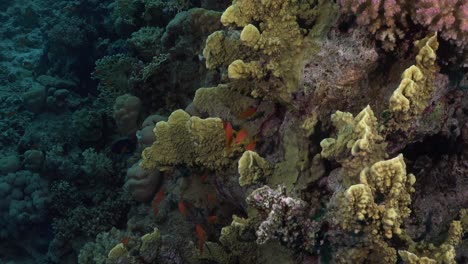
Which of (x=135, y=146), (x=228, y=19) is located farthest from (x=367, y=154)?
(x=135, y=146)

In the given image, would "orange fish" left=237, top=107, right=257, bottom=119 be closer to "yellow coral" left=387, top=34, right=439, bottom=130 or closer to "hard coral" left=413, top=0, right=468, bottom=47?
"yellow coral" left=387, top=34, right=439, bottom=130

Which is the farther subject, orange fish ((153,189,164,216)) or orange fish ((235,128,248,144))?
orange fish ((153,189,164,216))

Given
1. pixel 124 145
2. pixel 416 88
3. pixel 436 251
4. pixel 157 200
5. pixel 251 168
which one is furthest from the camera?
pixel 124 145

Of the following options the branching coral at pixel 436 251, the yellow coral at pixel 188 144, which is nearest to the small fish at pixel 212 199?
the yellow coral at pixel 188 144

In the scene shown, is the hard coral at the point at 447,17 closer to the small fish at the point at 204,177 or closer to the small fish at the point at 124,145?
the small fish at the point at 204,177

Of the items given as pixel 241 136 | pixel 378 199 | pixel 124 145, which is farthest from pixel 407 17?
pixel 124 145

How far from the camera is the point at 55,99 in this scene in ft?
30.2

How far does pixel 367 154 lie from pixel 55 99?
27.4 feet

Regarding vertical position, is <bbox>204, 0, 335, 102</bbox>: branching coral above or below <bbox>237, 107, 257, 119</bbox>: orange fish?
above

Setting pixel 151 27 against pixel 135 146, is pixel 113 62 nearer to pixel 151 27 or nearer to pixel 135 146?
pixel 151 27

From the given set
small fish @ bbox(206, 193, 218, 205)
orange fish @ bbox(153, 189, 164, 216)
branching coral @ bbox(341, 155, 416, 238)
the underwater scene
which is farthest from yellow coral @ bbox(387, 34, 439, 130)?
orange fish @ bbox(153, 189, 164, 216)

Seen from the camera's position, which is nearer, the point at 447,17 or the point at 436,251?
the point at 436,251

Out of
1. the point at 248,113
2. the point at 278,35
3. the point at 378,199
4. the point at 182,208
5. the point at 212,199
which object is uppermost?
the point at 278,35

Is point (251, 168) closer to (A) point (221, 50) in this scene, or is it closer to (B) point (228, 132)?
(B) point (228, 132)
